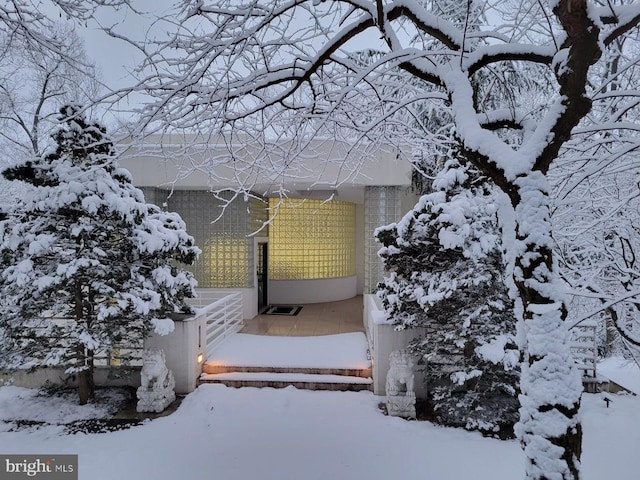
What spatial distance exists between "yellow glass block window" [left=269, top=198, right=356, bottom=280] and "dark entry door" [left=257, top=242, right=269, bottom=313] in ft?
1.17

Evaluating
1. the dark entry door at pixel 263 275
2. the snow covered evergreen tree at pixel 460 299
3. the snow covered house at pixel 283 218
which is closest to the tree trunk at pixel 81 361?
the snow covered house at pixel 283 218

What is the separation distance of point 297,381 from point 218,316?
12.4 ft

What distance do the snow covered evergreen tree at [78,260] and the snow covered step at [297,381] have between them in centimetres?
145

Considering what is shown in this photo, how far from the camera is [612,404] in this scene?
5.71 m

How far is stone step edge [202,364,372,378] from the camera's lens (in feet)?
21.1

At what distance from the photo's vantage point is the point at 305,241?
13.1 metres

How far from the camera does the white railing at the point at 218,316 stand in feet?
23.3

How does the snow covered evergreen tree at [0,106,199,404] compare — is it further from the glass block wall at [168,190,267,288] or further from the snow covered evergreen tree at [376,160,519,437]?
the glass block wall at [168,190,267,288]

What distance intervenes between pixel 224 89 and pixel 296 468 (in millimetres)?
3757

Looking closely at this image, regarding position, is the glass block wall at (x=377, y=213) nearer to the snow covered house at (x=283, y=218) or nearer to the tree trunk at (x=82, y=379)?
the snow covered house at (x=283, y=218)

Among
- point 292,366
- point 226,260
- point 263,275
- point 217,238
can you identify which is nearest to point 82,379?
point 292,366

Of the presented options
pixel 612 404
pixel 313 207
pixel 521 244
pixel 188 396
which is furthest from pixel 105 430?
pixel 313 207

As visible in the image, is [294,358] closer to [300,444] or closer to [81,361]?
[300,444]

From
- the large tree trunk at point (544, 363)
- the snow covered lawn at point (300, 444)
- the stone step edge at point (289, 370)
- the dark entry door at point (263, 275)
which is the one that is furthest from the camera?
the dark entry door at point (263, 275)
